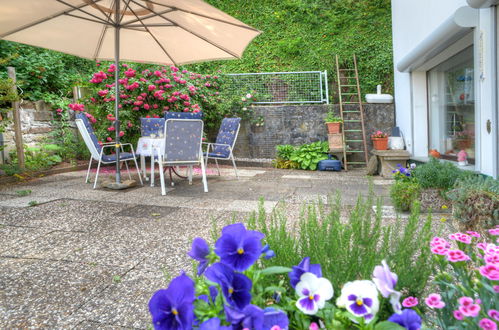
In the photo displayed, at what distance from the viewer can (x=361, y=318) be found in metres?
0.59

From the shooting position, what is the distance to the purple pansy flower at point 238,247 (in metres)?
0.63

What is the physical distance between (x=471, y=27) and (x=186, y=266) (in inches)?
148

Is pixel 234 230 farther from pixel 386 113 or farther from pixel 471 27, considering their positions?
pixel 386 113

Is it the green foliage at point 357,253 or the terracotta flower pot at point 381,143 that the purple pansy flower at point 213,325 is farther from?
the terracotta flower pot at point 381,143

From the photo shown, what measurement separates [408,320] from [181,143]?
4.15 metres

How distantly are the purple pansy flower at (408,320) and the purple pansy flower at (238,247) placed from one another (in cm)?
25

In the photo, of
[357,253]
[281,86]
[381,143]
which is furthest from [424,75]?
[357,253]

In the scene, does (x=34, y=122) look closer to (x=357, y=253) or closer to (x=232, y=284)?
(x=357, y=253)

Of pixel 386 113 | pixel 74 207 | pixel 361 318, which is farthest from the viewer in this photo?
pixel 386 113

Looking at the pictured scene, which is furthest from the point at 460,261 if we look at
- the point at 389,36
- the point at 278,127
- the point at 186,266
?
the point at 389,36

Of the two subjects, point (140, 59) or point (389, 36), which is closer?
point (140, 59)

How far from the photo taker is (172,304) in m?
0.59

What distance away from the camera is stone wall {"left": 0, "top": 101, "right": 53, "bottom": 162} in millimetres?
6124

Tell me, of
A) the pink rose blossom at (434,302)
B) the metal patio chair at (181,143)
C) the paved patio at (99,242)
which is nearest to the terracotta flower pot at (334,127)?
the paved patio at (99,242)
